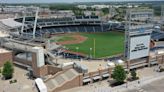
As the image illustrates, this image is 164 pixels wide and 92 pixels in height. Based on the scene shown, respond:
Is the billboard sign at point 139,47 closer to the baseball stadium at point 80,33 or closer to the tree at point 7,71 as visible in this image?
the baseball stadium at point 80,33

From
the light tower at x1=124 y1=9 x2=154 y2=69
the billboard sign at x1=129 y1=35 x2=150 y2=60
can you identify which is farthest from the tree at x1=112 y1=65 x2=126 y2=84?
the billboard sign at x1=129 y1=35 x2=150 y2=60

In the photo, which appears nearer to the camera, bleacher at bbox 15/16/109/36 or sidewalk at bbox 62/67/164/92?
sidewalk at bbox 62/67/164/92

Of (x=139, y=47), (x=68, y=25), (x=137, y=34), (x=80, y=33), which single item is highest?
(x=137, y=34)

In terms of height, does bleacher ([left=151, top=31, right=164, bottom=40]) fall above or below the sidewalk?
above

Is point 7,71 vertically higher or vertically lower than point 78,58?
higher

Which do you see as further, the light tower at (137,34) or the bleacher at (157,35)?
A: the bleacher at (157,35)

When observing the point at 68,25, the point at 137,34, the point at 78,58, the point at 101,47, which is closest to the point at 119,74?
the point at 137,34

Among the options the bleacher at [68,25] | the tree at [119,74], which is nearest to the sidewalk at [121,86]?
the tree at [119,74]

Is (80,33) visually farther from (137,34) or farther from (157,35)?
(137,34)

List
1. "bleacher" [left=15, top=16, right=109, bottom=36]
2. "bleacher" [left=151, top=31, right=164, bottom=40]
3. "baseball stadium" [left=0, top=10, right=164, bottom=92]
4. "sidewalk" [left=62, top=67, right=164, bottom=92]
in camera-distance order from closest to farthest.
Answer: "sidewalk" [left=62, top=67, right=164, bottom=92] < "baseball stadium" [left=0, top=10, right=164, bottom=92] < "bleacher" [left=151, top=31, right=164, bottom=40] < "bleacher" [left=15, top=16, right=109, bottom=36]

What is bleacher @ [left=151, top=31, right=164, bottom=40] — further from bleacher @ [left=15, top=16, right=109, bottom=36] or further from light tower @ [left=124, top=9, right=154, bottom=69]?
light tower @ [left=124, top=9, right=154, bottom=69]

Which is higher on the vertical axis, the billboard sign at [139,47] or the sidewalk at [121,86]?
the billboard sign at [139,47]

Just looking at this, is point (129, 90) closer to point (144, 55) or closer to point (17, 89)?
point (144, 55)
